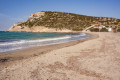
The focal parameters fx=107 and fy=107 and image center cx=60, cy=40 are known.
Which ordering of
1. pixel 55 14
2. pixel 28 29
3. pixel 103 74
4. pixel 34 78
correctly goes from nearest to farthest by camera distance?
pixel 34 78, pixel 103 74, pixel 28 29, pixel 55 14

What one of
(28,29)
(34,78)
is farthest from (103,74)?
(28,29)

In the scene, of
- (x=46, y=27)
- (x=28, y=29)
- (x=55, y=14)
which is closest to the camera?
(x=46, y=27)

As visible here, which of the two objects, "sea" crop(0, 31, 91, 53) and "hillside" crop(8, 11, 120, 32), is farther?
"hillside" crop(8, 11, 120, 32)

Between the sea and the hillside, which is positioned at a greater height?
the hillside

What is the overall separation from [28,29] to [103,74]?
3394 inches

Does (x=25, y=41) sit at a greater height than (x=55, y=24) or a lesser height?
lesser

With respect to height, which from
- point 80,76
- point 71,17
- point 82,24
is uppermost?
point 71,17

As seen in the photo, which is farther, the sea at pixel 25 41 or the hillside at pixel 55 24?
the hillside at pixel 55 24

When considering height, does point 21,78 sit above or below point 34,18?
below

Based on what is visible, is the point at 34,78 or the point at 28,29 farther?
the point at 28,29

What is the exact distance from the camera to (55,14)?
94188 millimetres

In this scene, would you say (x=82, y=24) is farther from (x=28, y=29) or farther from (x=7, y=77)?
(x=7, y=77)

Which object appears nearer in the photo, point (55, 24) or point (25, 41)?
point (25, 41)

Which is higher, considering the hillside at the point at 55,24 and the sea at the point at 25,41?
the hillside at the point at 55,24
